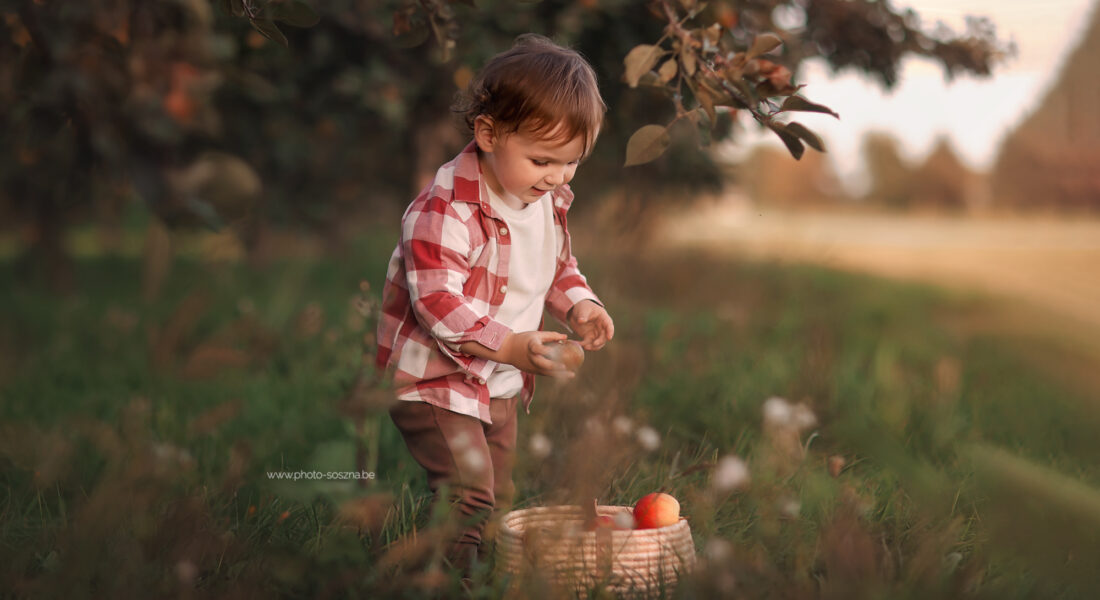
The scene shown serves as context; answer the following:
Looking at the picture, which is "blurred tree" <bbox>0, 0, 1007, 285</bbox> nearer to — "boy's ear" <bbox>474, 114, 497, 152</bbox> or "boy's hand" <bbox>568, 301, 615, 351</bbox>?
"boy's ear" <bbox>474, 114, 497, 152</bbox>

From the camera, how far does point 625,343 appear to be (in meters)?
4.20

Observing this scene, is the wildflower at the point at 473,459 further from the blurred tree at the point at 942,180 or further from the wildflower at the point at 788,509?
the blurred tree at the point at 942,180

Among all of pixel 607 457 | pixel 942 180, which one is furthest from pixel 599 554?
pixel 942 180

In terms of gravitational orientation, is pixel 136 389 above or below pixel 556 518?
below

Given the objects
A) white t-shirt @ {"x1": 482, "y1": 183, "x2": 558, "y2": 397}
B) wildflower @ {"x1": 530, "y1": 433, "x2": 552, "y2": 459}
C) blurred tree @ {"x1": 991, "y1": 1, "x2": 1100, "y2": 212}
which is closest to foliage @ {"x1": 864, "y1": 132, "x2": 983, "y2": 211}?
blurred tree @ {"x1": 991, "y1": 1, "x2": 1100, "y2": 212}

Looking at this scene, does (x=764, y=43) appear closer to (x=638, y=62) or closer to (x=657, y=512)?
(x=638, y=62)

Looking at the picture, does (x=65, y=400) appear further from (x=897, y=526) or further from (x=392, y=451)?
(x=897, y=526)

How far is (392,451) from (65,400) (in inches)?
71.6

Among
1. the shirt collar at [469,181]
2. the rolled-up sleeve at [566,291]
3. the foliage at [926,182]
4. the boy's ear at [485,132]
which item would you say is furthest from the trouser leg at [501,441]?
the foliage at [926,182]

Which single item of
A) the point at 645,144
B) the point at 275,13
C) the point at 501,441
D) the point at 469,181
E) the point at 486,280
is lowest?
the point at 501,441

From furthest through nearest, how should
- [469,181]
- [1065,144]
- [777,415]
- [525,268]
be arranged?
[1065,144]
[777,415]
[525,268]
[469,181]

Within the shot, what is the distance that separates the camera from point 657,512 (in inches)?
81.2

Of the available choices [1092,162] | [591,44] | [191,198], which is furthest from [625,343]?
[1092,162]

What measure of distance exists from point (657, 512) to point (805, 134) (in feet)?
2.74
